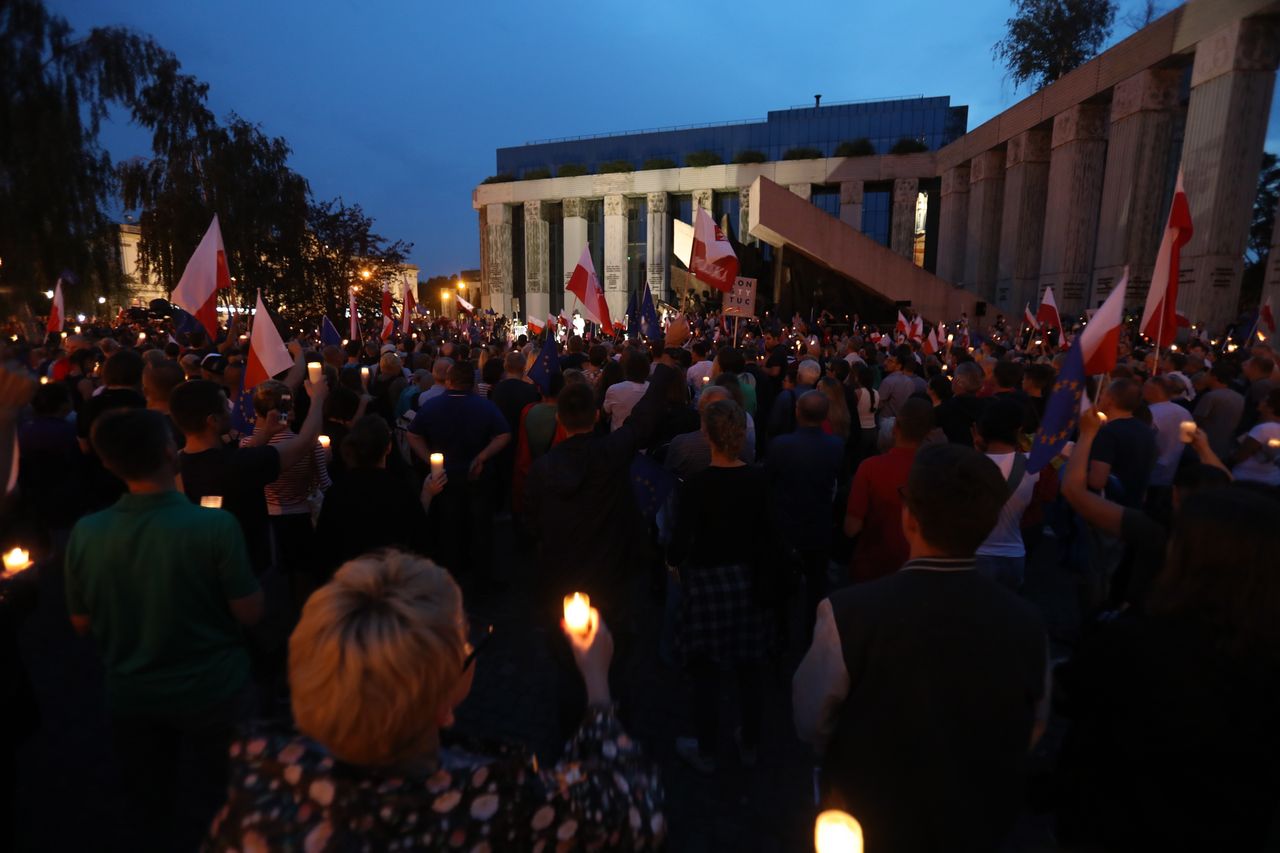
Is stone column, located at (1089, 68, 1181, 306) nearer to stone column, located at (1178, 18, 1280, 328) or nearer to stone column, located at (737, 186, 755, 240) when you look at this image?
stone column, located at (1178, 18, 1280, 328)

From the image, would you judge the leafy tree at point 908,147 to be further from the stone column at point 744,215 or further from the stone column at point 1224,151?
the stone column at point 1224,151

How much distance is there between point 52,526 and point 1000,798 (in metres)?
5.51

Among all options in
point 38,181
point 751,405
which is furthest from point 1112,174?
point 38,181

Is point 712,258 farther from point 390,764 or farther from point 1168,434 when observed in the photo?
point 390,764

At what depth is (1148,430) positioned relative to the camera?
444cm

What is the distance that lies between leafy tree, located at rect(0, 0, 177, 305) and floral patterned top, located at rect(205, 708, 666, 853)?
20950 millimetres

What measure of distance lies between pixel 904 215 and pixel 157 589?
115 feet

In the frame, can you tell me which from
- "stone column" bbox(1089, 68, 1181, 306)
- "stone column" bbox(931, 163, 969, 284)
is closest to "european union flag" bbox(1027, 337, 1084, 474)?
"stone column" bbox(1089, 68, 1181, 306)

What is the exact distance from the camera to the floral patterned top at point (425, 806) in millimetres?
1099

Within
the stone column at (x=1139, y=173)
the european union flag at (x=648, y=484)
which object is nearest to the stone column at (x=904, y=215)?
the stone column at (x=1139, y=173)

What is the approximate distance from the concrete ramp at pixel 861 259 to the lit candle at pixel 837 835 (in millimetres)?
21235

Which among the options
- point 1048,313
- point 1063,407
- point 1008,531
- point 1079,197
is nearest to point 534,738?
point 1008,531

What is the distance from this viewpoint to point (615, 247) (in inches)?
1587

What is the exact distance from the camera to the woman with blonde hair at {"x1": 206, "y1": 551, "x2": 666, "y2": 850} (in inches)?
43.1
